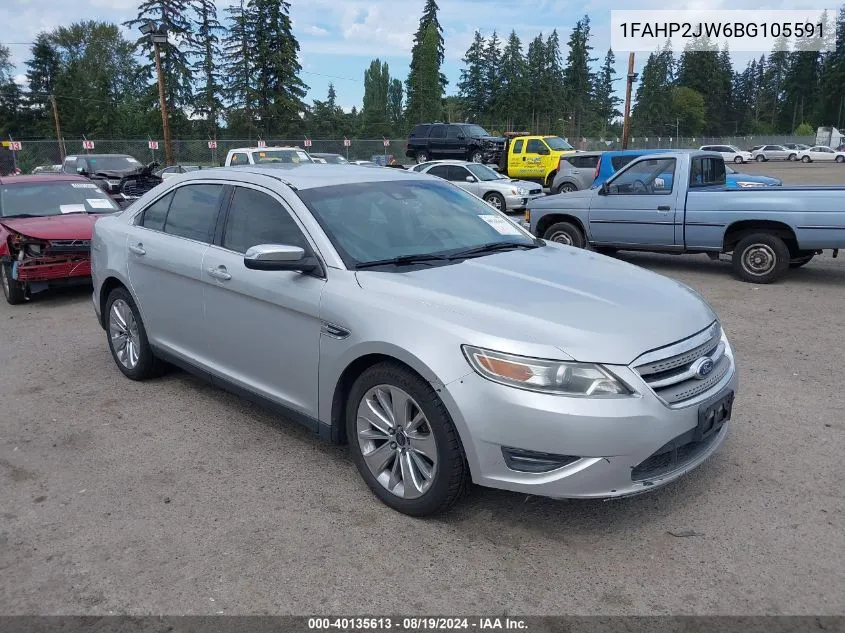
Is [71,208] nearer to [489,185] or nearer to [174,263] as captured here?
[174,263]

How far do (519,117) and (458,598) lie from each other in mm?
90544

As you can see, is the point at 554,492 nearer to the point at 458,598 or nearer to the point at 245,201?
the point at 458,598

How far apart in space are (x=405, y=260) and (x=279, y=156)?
538 inches

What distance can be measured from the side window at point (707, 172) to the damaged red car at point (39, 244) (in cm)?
790

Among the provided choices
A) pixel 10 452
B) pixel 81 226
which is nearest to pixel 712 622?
pixel 10 452

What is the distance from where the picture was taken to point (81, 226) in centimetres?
870

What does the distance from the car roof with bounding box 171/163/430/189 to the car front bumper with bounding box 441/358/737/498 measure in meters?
1.88

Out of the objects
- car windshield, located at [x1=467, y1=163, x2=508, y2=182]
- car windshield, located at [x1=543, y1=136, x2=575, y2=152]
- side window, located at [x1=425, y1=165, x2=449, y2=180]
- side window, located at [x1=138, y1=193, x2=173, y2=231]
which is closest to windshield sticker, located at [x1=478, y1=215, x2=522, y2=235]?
side window, located at [x1=138, y1=193, x2=173, y2=231]

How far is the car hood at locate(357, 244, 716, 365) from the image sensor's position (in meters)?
3.06

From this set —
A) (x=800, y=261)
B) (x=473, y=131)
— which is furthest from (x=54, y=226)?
(x=473, y=131)

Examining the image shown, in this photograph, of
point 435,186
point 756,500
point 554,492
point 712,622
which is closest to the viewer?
point 712,622

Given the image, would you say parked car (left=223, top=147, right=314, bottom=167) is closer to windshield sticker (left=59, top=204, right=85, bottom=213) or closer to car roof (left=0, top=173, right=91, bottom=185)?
car roof (left=0, top=173, right=91, bottom=185)

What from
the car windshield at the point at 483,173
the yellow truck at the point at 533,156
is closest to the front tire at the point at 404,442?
the car windshield at the point at 483,173

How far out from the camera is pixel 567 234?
35.2 feet
